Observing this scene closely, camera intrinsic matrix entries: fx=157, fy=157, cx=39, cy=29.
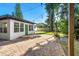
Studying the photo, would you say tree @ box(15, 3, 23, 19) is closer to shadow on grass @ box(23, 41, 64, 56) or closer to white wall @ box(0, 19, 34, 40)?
white wall @ box(0, 19, 34, 40)

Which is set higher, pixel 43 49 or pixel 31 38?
pixel 31 38

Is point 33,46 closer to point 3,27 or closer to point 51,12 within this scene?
point 51,12

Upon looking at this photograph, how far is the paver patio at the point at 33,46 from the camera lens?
3913mm

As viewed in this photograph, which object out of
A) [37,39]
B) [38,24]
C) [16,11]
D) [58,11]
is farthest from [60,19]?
[16,11]

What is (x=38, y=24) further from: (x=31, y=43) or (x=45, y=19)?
(x=31, y=43)

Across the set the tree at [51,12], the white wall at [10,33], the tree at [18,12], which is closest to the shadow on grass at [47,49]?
the tree at [51,12]

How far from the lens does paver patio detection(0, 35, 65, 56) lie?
3913mm

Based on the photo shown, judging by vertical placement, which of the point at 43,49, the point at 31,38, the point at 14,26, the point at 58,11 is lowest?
the point at 43,49

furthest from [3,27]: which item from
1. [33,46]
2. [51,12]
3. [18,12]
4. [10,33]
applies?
[51,12]

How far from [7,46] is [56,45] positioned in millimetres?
1263

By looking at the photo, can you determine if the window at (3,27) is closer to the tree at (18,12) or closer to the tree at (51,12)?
the tree at (18,12)

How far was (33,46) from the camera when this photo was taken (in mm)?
4094

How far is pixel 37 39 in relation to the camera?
4.13m

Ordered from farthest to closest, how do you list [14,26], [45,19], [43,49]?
[14,26] → [43,49] → [45,19]
